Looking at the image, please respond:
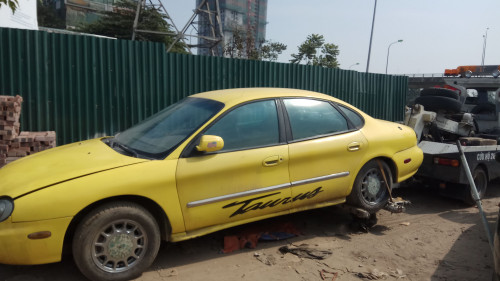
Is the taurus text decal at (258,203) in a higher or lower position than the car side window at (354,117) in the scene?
lower

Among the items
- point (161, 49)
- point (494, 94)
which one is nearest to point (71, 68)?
point (161, 49)

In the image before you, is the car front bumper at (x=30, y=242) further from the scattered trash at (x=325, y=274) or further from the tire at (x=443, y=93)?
the tire at (x=443, y=93)

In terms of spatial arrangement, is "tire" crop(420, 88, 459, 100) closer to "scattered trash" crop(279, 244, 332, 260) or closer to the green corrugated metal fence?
the green corrugated metal fence

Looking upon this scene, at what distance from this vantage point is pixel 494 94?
695cm

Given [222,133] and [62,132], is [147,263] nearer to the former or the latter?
[222,133]

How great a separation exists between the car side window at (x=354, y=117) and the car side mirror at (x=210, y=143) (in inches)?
69.7

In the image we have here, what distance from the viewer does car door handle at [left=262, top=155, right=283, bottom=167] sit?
3.57 meters

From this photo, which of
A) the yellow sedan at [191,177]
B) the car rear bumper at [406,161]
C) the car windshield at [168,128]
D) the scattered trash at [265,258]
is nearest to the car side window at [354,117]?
the yellow sedan at [191,177]

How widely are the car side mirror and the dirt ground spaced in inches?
43.6

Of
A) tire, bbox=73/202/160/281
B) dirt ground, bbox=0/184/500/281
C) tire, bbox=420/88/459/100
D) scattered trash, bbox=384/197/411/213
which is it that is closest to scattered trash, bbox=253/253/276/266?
dirt ground, bbox=0/184/500/281

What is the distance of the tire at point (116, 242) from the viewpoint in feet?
9.40

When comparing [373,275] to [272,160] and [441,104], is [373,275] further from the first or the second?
[441,104]

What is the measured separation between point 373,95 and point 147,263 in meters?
9.62

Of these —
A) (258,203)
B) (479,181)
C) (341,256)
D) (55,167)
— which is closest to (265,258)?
(258,203)
